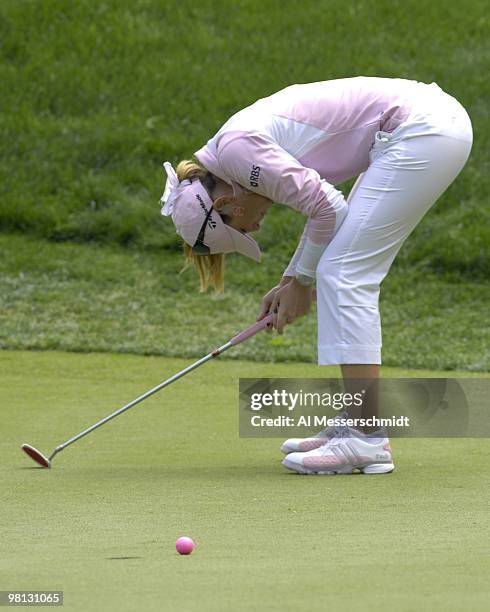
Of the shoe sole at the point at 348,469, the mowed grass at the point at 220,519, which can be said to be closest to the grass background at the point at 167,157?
the mowed grass at the point at 220,519

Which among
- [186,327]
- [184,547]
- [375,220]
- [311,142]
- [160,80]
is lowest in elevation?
[186,327]

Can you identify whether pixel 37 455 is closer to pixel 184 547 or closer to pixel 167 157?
pixel 184 547

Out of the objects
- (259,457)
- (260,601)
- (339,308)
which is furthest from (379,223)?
(260,601)

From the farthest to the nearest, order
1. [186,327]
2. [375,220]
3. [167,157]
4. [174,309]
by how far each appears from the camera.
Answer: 1. [167,157]
2. [174,309]
3. [186,327]
4. [375,220]

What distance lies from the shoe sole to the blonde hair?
0.63 metres

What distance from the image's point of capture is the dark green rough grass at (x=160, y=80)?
11195 millimetres

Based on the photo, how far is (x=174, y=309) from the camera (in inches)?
362

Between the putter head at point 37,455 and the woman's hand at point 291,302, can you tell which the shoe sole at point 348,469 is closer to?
the woman's hand at point 291,302

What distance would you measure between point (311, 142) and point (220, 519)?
4.86ft

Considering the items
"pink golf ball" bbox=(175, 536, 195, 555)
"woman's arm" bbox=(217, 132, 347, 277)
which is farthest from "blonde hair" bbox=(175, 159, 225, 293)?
"pink golf ball" bbox=(175, 536, 195, 555)

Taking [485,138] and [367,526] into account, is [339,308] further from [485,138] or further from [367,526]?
[485,138]

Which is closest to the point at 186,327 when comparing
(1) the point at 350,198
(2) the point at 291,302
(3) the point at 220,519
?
(2) the point at 291,302

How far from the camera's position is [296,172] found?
416cm

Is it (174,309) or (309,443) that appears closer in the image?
(309,443)
